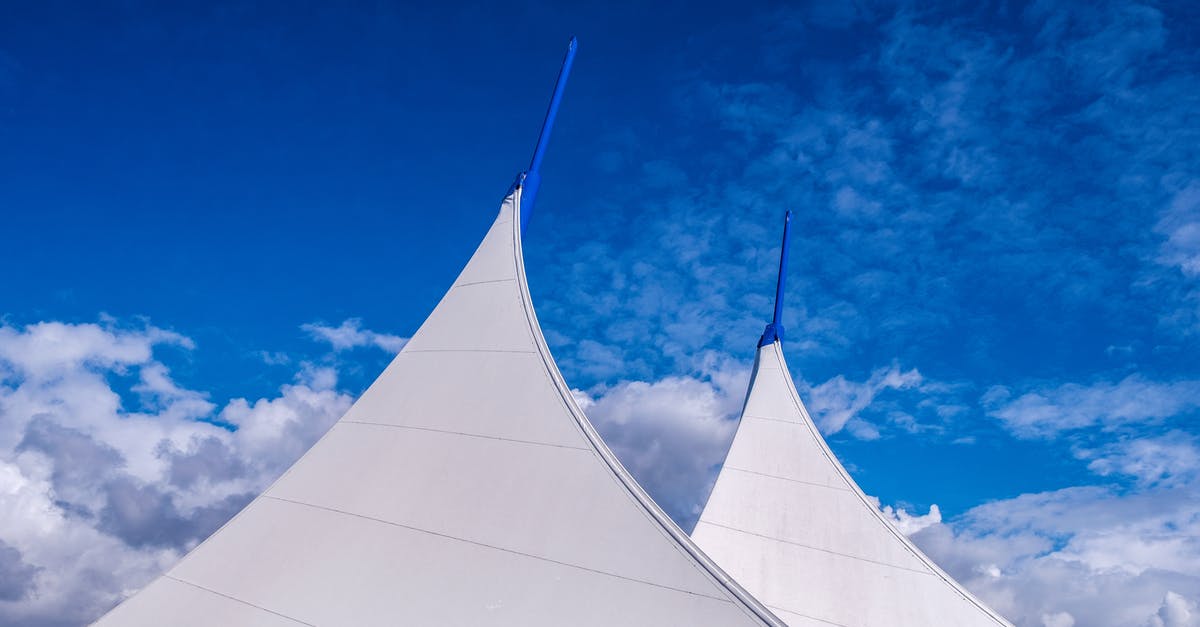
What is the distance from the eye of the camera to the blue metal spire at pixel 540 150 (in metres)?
13.2

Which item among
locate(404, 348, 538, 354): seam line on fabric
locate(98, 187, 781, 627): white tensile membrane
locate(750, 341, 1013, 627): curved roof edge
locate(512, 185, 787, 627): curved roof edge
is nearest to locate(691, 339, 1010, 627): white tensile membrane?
locate(750, 341, 1013, 627): curved roof edge

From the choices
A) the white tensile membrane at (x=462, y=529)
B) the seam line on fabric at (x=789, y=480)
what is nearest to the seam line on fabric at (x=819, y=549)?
the seam line on fabric at (x=789, y=480)

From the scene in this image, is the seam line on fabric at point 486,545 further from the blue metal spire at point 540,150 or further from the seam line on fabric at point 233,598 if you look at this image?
the blue metal spire at point 540,150

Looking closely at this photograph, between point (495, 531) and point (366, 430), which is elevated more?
point (366, 430)

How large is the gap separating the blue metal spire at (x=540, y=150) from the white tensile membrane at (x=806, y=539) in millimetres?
9634

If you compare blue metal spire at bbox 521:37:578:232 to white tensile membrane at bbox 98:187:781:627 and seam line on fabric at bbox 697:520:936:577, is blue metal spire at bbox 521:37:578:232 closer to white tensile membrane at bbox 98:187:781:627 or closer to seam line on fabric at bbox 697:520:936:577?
white tensile membrane at bbox 98:187:781:627

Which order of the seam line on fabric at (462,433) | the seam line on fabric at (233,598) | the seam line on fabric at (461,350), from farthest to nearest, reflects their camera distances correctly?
the seam line on fabric at (461,350), the seam line on fabric at (462,433), the seam line on fabric at (233,598)

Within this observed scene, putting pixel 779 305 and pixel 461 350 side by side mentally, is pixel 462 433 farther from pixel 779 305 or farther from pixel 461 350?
pixel 779 305

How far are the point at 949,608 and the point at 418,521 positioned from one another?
1102cm

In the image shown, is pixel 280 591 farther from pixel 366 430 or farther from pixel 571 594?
pixel 571 594

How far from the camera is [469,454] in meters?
9.05

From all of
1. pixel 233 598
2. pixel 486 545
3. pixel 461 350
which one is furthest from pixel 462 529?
pixel 461 350

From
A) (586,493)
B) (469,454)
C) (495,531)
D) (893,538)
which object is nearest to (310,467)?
(469,454)

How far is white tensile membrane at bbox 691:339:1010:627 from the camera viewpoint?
1381cm
